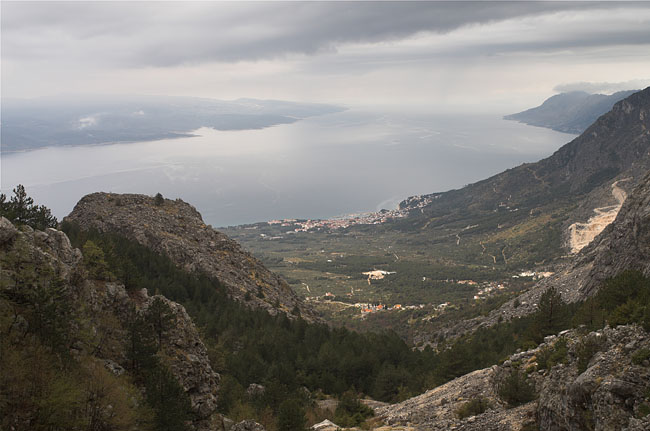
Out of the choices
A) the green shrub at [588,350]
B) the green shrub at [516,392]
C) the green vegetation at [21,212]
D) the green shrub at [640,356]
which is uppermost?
the green vegetation at [21,212]

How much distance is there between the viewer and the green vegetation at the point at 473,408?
19.3 metres

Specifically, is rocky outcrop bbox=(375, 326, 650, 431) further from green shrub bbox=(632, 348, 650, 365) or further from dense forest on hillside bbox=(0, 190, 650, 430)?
dense forest on hillside bbox=(0, 190, 650, 430)

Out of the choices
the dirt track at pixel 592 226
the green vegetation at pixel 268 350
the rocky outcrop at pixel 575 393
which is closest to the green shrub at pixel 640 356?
the rocky outcrop at pixel 575 393

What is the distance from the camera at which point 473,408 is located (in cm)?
1955

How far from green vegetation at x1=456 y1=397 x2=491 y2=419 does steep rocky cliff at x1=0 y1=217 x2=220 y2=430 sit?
38.5 ft

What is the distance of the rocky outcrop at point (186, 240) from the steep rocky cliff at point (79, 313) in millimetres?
29087

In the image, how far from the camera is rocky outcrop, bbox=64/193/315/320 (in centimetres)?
5269

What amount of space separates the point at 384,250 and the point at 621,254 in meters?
138

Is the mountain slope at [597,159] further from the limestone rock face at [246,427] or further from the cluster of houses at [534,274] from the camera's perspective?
the limestone rock face at [246,427]

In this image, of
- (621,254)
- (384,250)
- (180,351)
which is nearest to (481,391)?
(180,351)

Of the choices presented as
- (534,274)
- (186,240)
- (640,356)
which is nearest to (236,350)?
(186,240)

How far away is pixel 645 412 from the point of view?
1099cm

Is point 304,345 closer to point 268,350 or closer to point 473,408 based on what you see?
point 268,350

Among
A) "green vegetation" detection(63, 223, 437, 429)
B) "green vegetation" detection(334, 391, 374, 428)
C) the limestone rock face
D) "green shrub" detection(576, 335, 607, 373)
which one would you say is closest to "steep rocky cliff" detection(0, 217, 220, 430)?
the limestone rock face
